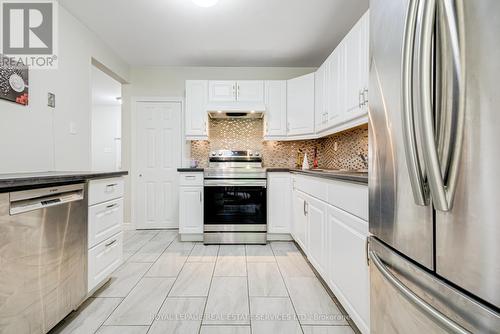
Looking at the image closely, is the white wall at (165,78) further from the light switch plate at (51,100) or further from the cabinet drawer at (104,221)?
the cabinet drawer at (104,221)

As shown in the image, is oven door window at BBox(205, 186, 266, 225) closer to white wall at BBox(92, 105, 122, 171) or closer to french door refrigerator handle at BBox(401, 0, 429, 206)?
french door refrigerator handle at BBox(401, 0, 429, 206)

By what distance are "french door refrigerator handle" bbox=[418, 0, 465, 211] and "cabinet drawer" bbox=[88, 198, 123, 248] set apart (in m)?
1.91

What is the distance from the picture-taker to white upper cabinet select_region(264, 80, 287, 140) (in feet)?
11.0

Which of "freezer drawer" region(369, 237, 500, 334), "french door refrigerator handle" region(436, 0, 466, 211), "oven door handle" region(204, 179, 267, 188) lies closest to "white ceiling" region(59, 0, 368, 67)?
"oven door handle" region(204, 179, 267, 188)

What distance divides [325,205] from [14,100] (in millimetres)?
2535

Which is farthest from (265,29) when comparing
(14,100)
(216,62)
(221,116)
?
(14,100)

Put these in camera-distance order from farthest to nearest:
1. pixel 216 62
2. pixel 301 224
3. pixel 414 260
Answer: pixel 216 62 → pixel 301 224 → pixel 414 260

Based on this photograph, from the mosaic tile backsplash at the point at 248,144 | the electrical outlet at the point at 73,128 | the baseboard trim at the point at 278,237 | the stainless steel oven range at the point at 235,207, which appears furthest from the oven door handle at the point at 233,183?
the electrical outlet at the point at 73,128

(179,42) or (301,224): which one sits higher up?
(179,42)

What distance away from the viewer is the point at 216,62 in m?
3.52

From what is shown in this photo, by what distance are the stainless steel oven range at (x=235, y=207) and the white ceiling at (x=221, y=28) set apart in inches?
64.2

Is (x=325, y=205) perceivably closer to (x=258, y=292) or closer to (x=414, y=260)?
(x=258, y=292)

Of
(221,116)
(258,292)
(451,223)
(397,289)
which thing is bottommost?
(258,292)

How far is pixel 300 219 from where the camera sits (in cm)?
261
